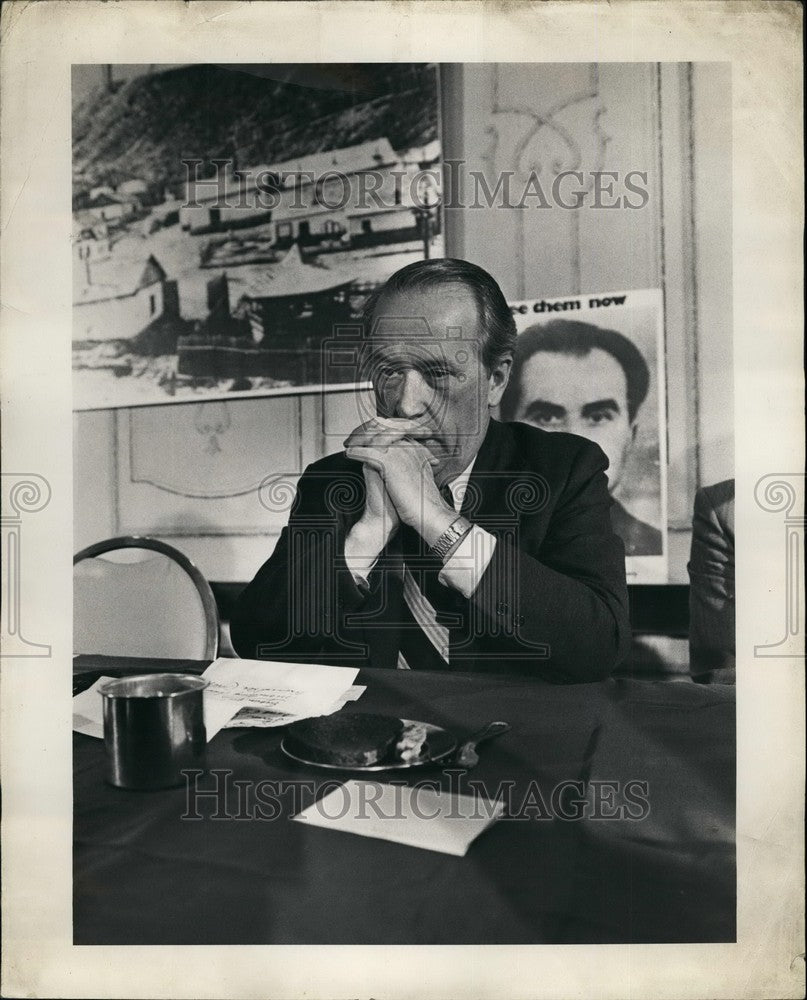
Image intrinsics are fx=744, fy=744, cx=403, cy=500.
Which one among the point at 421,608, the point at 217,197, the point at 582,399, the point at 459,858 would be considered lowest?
the point at 459,858

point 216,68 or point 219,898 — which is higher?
point 216,68

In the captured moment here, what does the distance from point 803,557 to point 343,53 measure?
2.69 feet

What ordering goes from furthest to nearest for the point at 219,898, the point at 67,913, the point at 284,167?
the point at 284,167, the point at 67,913, the point at 219,898

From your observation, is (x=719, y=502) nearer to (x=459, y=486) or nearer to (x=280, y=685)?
(x=459, y=486)

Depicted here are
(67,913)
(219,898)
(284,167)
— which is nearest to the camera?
(219,898)

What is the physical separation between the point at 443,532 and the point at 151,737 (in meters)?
0.40

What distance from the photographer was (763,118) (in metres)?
0.90

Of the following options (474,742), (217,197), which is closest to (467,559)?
(474,742)

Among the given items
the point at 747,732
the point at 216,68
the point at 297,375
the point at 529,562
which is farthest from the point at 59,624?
the point at 747,732

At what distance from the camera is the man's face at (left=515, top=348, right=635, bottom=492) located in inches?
38.2

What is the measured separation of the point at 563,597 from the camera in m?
0.90

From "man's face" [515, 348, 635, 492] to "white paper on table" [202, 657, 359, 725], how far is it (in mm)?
410

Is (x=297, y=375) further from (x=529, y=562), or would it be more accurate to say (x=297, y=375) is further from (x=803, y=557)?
(x=803, y=557)

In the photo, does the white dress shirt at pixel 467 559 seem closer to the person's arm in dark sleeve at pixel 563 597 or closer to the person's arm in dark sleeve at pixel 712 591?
the person's arm in dark sleeve at pixel 563 597
